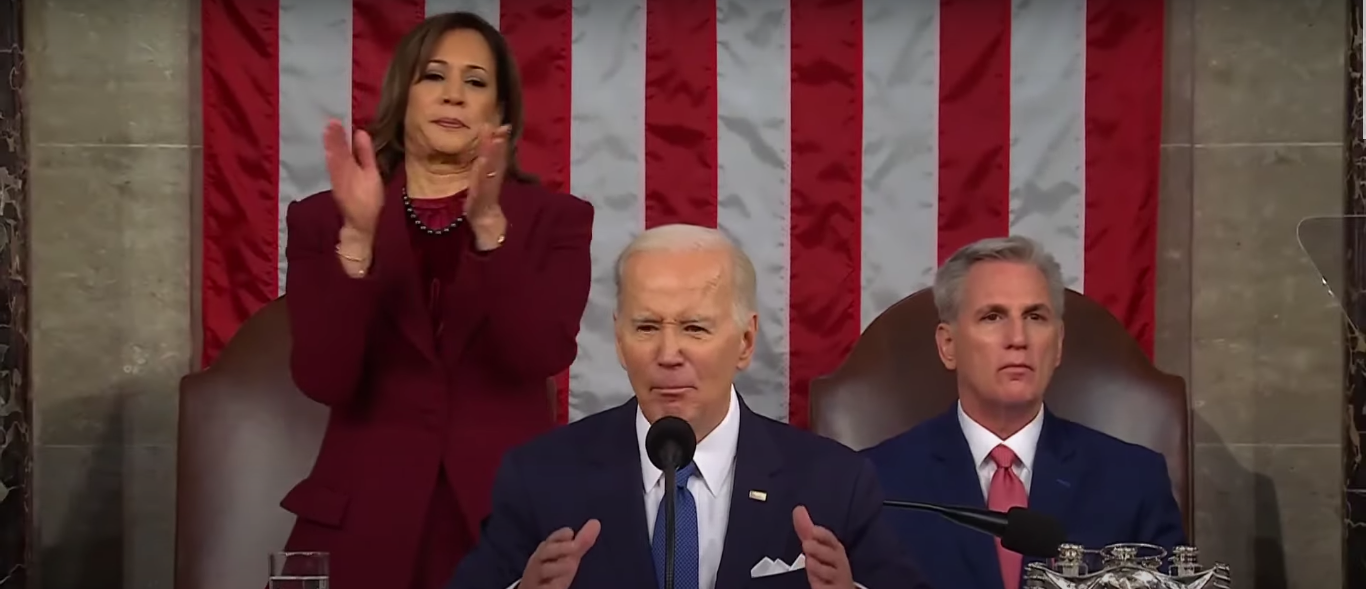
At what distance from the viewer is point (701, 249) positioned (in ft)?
7.29

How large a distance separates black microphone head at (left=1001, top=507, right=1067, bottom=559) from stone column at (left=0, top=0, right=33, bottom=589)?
2.19 m

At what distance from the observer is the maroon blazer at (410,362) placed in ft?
7.75

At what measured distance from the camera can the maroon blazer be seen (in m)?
2.36

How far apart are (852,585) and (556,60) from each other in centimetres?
175

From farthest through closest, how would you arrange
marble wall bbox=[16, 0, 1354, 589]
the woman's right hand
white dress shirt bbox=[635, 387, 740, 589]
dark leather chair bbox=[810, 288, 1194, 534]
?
marble wall bbox=[16, 0, 1354, 589]
dark leather chair bbox=[810, 288, 1194, 534]
the woman's right hand
white dress shirt bbox=[635, 387, 740, 589]

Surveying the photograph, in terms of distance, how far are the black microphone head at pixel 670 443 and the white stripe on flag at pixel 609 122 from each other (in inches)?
60.7

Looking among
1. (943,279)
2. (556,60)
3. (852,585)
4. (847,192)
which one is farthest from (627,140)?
(852,585)

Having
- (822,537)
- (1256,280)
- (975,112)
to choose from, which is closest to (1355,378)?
(1256,280)

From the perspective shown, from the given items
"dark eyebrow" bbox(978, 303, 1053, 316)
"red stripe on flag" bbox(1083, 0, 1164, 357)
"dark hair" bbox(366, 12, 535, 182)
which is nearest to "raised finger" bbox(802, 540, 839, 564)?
"dark eyebrow" bbox(978, 303, 1053, 316)

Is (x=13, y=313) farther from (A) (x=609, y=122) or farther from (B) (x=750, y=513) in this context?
(B) (x=750, y=513)

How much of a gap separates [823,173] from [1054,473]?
117 cm

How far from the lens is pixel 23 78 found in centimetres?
340

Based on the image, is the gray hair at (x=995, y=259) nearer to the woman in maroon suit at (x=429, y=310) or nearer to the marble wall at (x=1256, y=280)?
the woman in maroon suit at (x=429, y=310)

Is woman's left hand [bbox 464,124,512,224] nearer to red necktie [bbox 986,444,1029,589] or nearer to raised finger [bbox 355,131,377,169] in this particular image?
raised finger [bbox 355,131,377,169]
